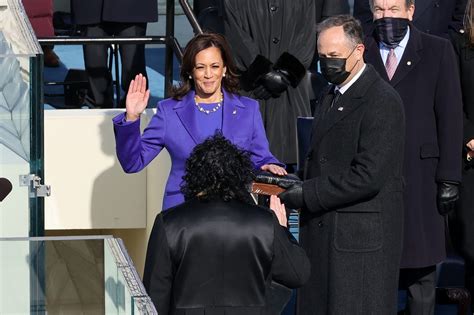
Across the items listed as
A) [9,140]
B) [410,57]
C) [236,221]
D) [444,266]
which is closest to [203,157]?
[236,221]

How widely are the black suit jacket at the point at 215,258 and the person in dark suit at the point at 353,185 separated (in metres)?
0.75

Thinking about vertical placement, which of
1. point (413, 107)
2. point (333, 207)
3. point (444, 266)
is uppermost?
point (413, 107)

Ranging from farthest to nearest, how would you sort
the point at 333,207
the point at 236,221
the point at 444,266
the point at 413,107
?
the point at 444,266 < the point at 413,107 < the point at 333,207 < the point at 236,221

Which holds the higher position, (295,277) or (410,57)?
(410,57)

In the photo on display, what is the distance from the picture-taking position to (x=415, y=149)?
6594 millimetres

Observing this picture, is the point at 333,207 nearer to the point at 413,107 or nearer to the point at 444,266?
the point at 413,107

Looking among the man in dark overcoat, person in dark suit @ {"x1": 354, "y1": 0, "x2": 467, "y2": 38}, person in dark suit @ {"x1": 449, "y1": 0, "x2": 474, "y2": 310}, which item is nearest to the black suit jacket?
person in dark suit @ {"x1": 449, "y1": 0, "x2": 474, "y2": 310}

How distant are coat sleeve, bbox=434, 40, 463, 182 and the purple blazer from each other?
807 millimetres

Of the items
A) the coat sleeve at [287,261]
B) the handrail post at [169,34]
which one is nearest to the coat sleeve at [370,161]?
the coat sleeve at [287,261]

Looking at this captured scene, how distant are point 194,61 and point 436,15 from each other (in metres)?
2.48

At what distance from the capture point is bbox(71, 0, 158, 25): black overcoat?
853 cm

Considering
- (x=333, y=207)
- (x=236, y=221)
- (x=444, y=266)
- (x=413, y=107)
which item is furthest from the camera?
(x=444, y=266)

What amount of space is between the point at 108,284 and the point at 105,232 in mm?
3449

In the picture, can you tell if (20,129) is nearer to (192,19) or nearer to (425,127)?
(192,19)
